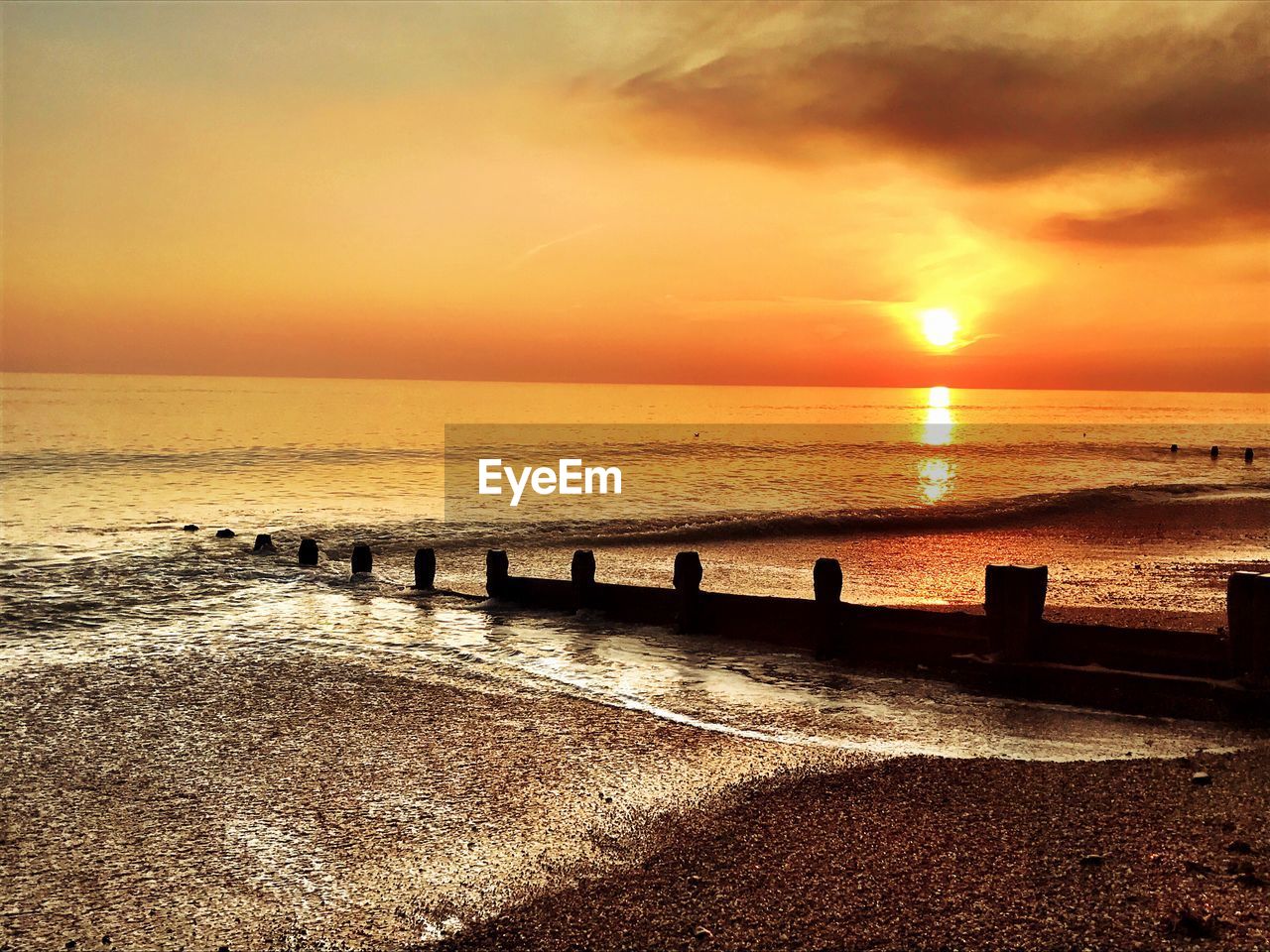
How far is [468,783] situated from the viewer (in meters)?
7.80

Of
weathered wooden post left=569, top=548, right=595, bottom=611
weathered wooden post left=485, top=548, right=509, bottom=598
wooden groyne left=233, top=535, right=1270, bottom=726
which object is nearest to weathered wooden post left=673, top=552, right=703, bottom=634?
wooden groyne left=233, top=535, right=1270, bottom=726

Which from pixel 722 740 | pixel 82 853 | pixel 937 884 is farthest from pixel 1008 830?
pixel 82 853

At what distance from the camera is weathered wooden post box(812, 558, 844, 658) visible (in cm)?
1130

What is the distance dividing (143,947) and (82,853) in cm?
163

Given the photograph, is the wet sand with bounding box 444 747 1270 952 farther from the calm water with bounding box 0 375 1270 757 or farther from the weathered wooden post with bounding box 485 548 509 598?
the weathered wooden post with bounding box 485 548 509 598

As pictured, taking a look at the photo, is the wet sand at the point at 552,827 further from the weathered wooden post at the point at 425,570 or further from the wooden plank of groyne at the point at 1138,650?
the weathered wooden post at the point at 425,570

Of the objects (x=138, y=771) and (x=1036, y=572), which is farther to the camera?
(x=1036, y=572)

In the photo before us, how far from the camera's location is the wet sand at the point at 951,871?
5230 millimetres

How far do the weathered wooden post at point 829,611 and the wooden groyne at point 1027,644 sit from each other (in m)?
0.01

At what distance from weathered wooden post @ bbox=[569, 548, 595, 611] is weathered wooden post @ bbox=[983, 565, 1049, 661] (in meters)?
6.28

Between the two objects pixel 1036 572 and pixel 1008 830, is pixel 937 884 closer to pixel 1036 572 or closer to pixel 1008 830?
pixel 1008 830

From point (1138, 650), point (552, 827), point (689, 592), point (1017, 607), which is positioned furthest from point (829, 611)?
point (552, 827)

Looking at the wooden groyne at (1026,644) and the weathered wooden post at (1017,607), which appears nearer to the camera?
the wooden groyne at (1026,644)

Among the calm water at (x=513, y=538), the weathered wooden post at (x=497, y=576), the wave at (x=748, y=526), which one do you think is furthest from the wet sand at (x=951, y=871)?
the wave at (x=748, y=526)
